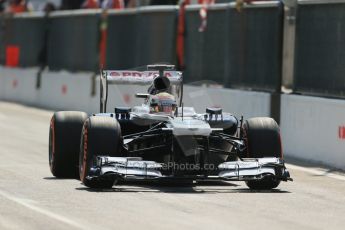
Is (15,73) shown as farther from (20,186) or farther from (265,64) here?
(20,186)

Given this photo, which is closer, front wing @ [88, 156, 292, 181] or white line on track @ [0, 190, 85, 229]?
white line on track @ [0, 190, 85, 229]

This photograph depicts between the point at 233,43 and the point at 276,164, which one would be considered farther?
the point at 233,43

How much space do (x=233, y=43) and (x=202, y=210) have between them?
10.9m

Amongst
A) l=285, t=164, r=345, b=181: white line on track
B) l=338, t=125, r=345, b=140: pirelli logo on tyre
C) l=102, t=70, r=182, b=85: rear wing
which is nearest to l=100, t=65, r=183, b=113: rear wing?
l=102, t=70, r=182, b=85: rear wing

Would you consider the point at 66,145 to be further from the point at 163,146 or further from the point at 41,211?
the point at 41,211

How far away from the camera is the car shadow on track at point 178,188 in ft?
44.8

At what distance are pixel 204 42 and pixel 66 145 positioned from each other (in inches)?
382

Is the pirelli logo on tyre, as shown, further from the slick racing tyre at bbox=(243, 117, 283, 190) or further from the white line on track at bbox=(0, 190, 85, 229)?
the white line on track at bbox=(0, 190, 85, 229)

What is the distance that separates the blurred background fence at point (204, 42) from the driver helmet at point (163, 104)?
4.00 m

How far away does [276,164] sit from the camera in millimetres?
13805

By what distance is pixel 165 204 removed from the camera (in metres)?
12.4

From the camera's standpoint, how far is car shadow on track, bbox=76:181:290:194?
538 inches

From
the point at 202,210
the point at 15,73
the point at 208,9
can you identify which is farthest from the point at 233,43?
the point at 15,73

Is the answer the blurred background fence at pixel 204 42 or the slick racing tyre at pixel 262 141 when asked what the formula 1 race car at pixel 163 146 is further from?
the blurred background fence at pixel 204 42
